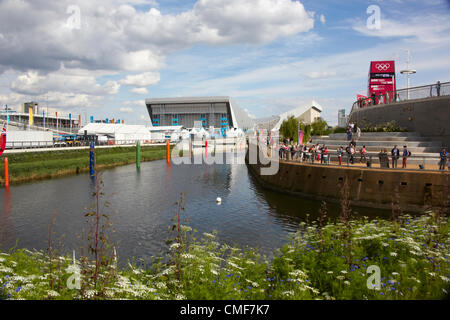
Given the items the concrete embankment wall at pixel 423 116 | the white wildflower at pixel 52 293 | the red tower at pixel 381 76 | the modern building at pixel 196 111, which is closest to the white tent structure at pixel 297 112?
the modern building at pixel 196 111

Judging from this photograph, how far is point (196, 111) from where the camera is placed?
6683 inches

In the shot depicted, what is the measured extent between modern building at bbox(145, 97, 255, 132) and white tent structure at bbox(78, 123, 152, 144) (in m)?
81.5

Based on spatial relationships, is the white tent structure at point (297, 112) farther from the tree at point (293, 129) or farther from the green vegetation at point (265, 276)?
the green vegetation at point (265, 276)

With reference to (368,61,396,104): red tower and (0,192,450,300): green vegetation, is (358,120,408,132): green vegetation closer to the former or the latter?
(0,192,450,300): green vegetation

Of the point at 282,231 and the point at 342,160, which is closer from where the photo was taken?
the point at 282,231

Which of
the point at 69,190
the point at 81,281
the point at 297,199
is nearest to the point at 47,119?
the point at 69,190

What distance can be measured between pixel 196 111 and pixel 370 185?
155m

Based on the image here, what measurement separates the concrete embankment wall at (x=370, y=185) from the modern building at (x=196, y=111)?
14210cm

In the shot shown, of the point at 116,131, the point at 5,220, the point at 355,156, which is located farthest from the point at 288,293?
the point at 116,131

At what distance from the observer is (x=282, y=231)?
1500cm

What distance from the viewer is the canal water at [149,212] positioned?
13586 mm

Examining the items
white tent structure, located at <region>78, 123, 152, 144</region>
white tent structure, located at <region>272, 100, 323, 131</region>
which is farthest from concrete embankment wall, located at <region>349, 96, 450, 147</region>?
white tent structure, located at <region>272, 100, 323, 131</region>
